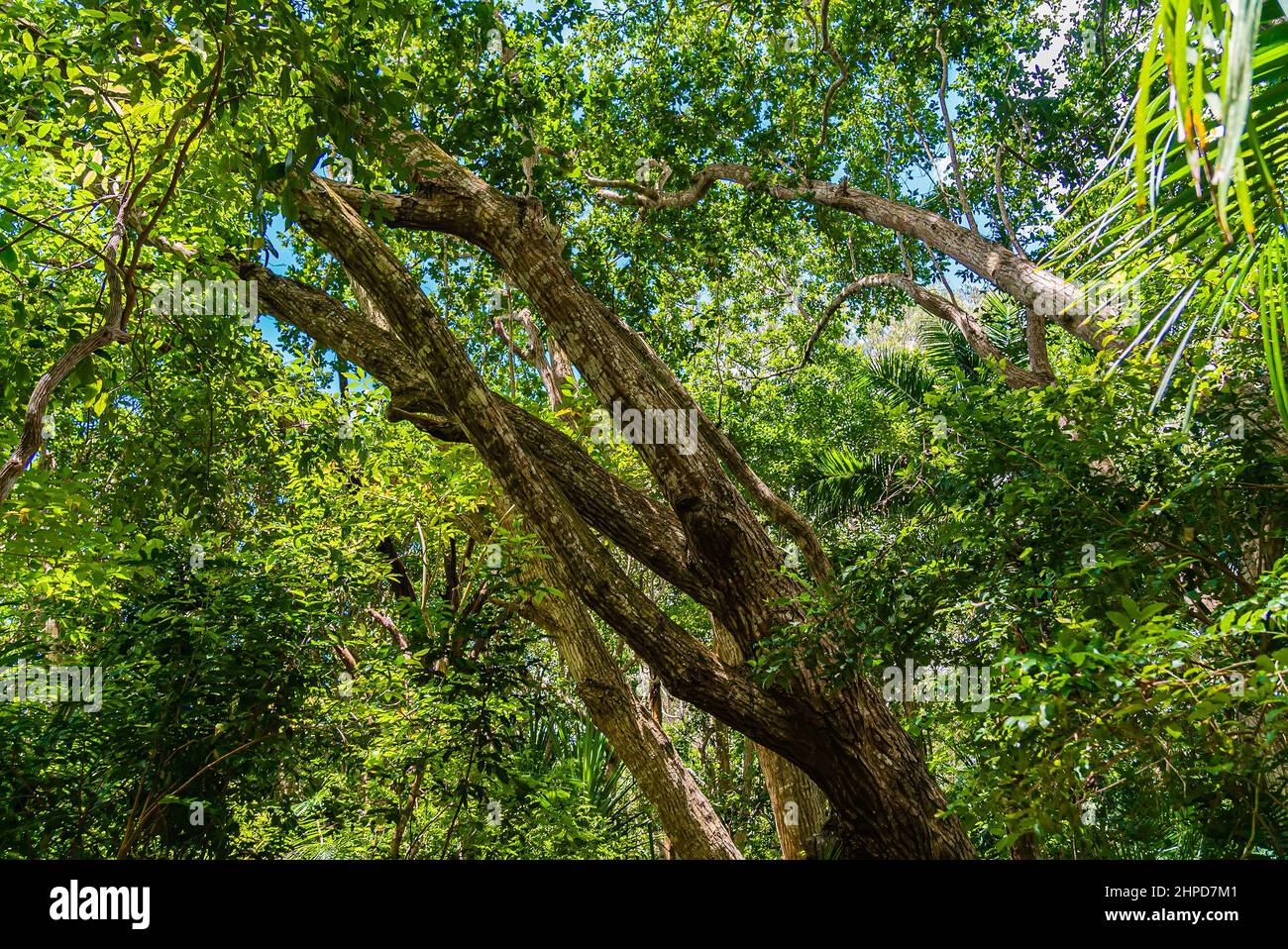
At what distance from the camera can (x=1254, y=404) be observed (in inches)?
115

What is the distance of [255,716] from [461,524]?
5.95 feet

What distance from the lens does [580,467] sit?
439 cm

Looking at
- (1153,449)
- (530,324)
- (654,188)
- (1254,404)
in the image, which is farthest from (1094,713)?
(530,324)

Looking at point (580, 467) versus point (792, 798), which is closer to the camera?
point (580, 467)

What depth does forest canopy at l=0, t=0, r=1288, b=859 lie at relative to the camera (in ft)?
7.75

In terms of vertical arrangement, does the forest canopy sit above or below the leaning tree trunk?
above

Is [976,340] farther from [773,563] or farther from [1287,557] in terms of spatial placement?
[1287,557]

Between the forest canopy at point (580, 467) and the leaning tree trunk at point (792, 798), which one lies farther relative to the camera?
the leaning tree trunk at point (792, 798)

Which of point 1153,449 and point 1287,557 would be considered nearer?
point 1287,557

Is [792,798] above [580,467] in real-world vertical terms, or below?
below

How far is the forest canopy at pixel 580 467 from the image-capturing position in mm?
2363

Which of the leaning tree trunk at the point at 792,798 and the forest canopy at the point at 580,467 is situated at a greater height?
the forest canopy at the point at 580,467

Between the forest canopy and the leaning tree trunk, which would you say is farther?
the leaning tree trunk
